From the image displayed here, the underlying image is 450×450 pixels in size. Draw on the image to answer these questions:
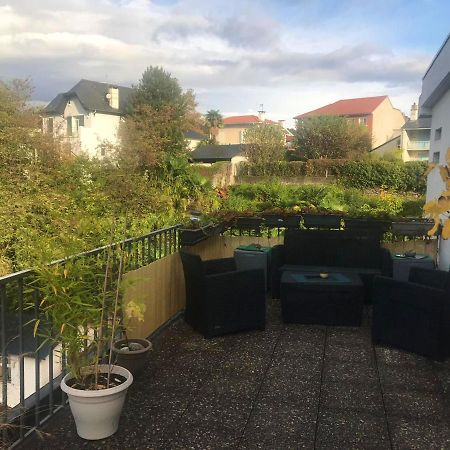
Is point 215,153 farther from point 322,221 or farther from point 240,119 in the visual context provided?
point 240,119

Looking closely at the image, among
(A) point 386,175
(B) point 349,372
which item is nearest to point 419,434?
(B) point 349,372

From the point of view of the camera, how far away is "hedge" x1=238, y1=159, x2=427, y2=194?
23.6m

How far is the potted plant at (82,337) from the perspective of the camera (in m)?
2.51

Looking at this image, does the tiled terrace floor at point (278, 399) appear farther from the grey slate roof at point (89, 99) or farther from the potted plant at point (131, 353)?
the grey slate roof at point (89, 99)

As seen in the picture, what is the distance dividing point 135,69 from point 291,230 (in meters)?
33.7

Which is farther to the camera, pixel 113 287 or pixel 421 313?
pixel 421 313

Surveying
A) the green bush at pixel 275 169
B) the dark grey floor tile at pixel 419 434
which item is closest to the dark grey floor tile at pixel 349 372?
the dark grey floor tile at pixel 419 434

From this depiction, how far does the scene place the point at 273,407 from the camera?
3039 millimetres

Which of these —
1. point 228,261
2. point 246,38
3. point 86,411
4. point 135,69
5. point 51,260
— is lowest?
point 86,411

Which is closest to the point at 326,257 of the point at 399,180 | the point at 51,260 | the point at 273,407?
the point at 273,407

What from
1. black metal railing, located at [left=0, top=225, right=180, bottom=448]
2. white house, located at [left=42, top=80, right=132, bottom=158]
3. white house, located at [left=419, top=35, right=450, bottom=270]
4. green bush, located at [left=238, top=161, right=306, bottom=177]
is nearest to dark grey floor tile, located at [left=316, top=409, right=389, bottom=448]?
black metal railing, located at [left=0, top=225, right=180, bottom=448]

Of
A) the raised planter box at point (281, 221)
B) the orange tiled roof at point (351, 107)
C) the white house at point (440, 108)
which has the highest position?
the orange tiled roof at point (351, 107)

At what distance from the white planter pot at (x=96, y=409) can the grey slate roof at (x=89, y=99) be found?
3553cm

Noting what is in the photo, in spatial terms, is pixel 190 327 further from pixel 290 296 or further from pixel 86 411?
pixel 86 411
